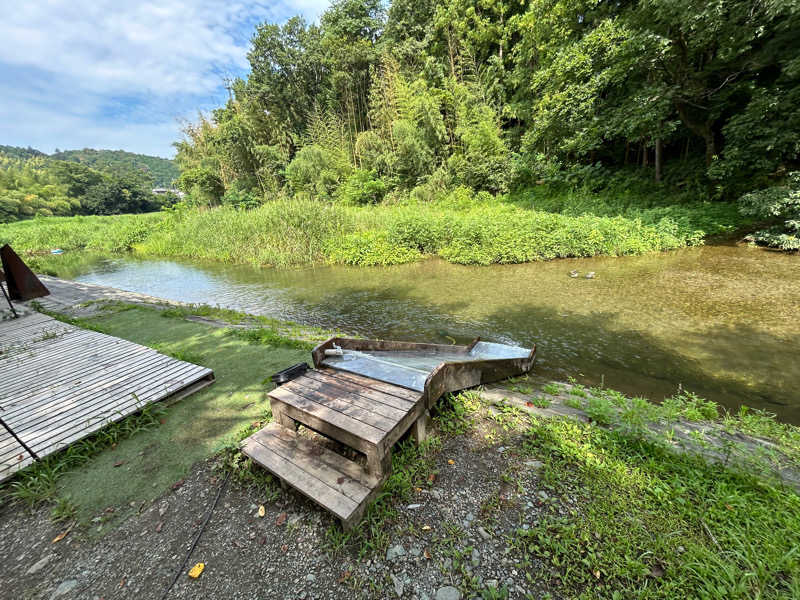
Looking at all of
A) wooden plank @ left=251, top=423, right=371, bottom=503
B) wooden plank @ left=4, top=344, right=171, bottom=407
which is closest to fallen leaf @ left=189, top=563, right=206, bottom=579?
wooden plank @ left=251, top=423, right=371, bottom=503

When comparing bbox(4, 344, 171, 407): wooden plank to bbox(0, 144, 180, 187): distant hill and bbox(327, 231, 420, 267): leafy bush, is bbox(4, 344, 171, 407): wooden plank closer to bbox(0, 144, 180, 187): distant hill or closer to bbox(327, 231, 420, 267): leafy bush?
bbox(327, 231, 420, 267): leafy bush

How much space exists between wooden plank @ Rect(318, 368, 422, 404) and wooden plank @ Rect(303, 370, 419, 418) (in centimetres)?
3

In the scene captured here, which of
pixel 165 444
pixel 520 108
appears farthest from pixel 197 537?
pixel 520 108

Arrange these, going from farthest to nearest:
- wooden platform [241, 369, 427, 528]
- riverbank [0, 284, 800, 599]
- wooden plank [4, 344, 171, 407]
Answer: wooden plank [4, 344, 171, 407] < wooden platform [241, 369, 427, 528] < riverbank [0, 284, 800, 599]

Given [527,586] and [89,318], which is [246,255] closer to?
[89,318]

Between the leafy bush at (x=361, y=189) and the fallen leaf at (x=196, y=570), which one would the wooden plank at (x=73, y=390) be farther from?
the leafy bush at (x=361, y=189)

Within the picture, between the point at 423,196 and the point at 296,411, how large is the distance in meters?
16.2

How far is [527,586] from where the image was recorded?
1450mm

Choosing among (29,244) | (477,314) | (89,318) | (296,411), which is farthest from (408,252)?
(29,244)

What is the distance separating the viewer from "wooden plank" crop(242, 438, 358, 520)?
165 centimetres

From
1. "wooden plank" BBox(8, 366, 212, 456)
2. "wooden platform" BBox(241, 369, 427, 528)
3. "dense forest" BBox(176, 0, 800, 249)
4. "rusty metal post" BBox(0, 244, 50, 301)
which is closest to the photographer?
"wooden platform" BBox(241, 369, 427, 528)

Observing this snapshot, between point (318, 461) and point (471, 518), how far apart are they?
1.01 metres

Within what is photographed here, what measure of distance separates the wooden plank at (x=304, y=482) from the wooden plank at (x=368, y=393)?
21.5 inches

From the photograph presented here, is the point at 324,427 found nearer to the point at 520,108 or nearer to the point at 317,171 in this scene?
the point at 520,108
